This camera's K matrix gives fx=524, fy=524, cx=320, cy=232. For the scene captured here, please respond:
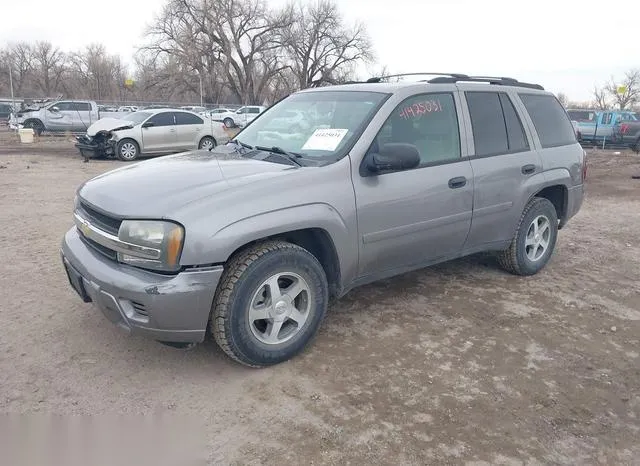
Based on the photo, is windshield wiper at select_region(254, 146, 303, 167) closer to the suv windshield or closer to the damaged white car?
the suv windshield

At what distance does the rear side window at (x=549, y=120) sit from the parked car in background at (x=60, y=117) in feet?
73.1

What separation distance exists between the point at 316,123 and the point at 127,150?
12181 millimetres

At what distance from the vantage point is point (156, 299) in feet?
9.25

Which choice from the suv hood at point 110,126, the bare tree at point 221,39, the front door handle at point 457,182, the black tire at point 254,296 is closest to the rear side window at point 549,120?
the front door handle at point 457,182

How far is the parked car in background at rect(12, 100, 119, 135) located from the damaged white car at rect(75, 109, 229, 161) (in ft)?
32.1

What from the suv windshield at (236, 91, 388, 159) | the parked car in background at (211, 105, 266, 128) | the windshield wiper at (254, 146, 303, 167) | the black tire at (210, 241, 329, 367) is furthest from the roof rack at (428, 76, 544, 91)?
the parked car in background at (211, 105, 266, 128)

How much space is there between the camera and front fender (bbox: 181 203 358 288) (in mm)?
2850

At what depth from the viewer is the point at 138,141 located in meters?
14.8

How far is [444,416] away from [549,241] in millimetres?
3000

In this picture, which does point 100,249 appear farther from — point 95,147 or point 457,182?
point 95,147

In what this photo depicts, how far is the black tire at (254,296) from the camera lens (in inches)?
118

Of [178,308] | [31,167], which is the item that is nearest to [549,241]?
[178,308]

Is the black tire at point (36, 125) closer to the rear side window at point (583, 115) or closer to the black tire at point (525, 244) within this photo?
the rear side window at point (583, 115)

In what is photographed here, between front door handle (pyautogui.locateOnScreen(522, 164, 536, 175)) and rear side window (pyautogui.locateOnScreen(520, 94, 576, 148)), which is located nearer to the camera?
front door handle (pyautogui.locateOnScreen(522, 164, 536, 175))
